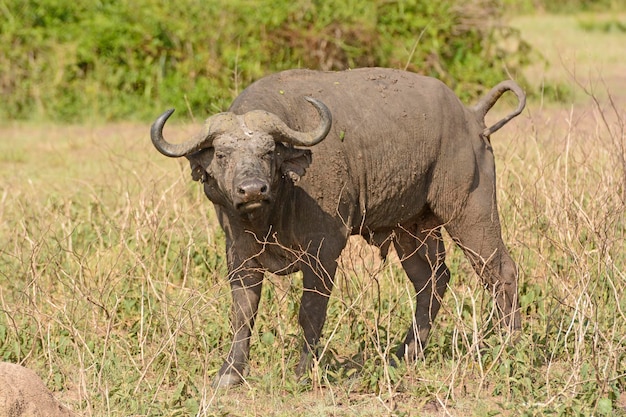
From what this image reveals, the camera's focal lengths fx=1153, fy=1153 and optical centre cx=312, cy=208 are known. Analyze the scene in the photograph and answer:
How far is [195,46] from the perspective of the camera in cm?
1284

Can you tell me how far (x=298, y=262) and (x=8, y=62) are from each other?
807 centimetres

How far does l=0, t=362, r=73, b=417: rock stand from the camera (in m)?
4.60

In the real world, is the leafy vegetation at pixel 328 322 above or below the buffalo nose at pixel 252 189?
below

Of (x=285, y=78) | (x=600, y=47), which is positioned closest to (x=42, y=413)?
(x=285, y=78)

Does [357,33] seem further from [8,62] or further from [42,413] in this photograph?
[42,413]

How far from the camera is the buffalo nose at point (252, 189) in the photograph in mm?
5195

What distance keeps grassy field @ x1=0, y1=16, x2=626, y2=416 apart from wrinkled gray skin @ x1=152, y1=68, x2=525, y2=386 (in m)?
0.16

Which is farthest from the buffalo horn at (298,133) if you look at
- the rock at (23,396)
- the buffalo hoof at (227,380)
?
the rock at (23,396)

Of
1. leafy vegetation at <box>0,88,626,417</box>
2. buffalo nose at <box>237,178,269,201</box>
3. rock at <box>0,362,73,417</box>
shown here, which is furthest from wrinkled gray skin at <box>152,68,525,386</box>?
rock at <box>0,362,73,417</box>

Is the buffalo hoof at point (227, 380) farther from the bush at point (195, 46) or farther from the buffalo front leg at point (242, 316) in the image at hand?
the bush at point (195, 46)

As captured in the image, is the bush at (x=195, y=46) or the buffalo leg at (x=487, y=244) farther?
the bush at (x=195, y=46)

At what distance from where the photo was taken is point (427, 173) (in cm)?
638

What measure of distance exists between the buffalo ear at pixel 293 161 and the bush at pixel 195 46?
678 cm

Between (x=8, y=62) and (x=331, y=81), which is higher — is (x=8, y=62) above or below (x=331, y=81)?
below
